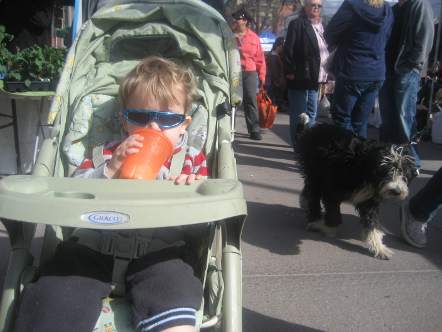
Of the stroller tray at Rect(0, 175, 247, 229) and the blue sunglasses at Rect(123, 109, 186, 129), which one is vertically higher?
the blue sunglasses at Rect(123, 109, 186, 129)

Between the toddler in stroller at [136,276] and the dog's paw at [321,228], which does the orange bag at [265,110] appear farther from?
the toddler in stroller at [136,276]

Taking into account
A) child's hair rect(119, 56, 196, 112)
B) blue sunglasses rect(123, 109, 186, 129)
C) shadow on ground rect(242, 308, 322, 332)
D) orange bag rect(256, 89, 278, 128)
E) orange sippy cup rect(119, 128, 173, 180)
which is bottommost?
orange bag rect(256, 89, 278, 128)

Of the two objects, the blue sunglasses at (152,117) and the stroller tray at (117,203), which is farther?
the blue sunglasses at (152,117)

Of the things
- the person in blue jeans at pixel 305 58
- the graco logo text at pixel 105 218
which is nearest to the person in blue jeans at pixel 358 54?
the person in blue jeans at pixel 305 58

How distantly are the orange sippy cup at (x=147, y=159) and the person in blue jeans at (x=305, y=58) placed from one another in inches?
171

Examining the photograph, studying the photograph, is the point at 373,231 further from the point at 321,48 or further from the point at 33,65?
the point at 321,48

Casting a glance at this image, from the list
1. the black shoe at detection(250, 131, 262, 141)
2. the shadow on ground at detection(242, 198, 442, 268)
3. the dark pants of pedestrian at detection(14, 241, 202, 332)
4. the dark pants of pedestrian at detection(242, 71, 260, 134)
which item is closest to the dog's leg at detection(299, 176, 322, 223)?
the shadow on ground at detection(242, 198, 442, 268)

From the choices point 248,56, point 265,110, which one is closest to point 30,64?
point 248,56

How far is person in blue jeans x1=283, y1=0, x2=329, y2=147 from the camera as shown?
6.86 meters

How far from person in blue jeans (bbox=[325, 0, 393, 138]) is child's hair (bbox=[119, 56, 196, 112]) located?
3.23 meters

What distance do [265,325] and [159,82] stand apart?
1470 millimetres

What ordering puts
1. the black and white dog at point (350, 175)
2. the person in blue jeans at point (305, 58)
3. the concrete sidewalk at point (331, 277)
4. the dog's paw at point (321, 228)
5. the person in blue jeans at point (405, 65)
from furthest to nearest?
the person in blue jeans at point (305, 58)
the person in blue jeans at point (405, 65)
the dog's paw at point (321, 228)
the black and white dog at point (350, 175)
the concrete sidewalk at point (331, 277)

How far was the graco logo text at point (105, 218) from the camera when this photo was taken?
6.61 feet

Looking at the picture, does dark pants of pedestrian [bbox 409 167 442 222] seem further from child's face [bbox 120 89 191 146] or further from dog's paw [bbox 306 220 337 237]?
child's face [bbox 120 89 191 146]
